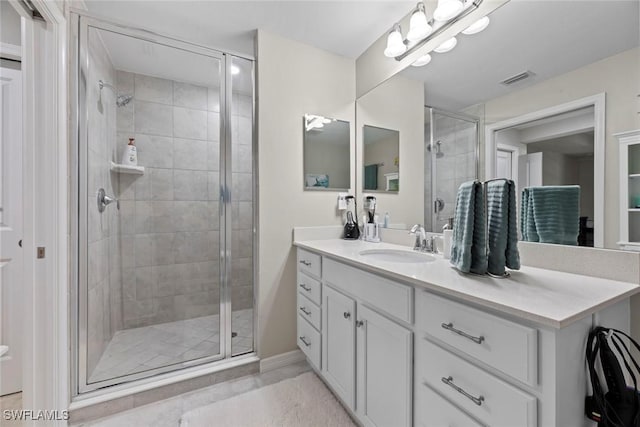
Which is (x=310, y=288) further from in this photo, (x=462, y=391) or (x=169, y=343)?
(x=169, y=343)

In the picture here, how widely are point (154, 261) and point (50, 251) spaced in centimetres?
82

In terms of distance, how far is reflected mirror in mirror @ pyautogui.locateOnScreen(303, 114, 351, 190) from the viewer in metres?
2.06

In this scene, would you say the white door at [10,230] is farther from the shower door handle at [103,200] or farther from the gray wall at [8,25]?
the shower door handle at [103,200]

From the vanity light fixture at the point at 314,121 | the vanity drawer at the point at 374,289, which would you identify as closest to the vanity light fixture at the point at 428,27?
the vanity light fixture at the point at 314,121

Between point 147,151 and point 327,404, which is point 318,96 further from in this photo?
point 327,404

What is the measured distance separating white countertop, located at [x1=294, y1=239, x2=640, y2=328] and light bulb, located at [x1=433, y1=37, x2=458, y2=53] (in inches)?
48.9

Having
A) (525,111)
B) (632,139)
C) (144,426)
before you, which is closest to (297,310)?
(144,426)

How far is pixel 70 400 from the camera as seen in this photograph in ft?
4.75

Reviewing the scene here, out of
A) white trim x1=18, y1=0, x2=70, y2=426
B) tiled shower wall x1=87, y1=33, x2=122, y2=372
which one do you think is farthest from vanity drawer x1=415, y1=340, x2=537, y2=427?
tiled shower wall x1=87, y1=33, x2=122, y2=372

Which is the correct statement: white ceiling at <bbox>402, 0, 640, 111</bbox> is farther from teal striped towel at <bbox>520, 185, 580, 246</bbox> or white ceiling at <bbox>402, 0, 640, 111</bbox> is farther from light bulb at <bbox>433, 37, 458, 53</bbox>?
teal striped towel at <bbox>520, 185, 580, 246</bbox>

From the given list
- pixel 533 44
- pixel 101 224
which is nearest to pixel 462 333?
pixel 533 44

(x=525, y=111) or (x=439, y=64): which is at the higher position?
(x=439, y=64)

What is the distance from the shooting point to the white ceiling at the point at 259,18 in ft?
5.44

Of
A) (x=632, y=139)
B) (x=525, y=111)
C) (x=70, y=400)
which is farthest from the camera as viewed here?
(x=70, y=400)
